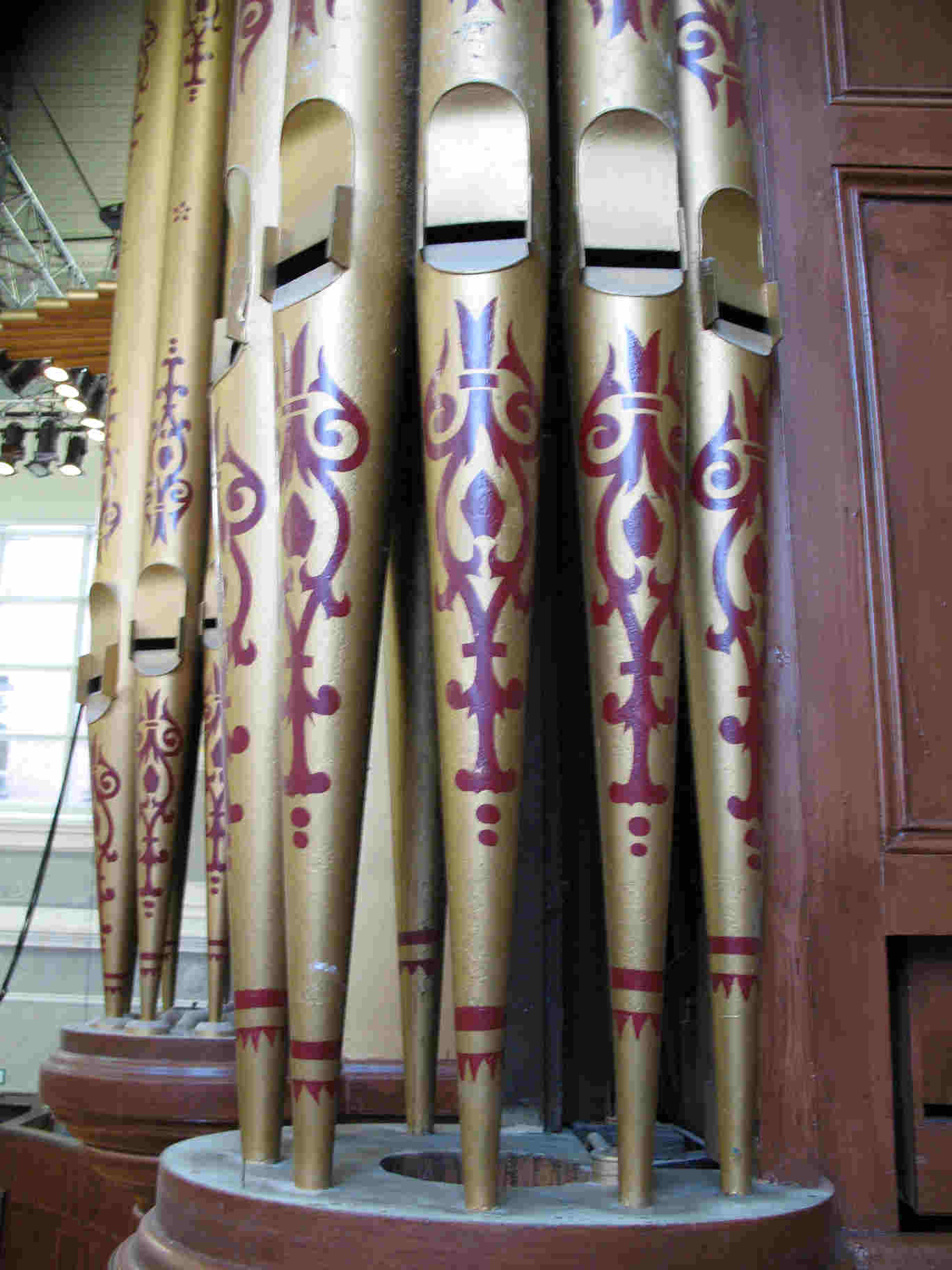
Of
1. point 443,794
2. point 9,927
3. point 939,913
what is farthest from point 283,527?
point 9,927

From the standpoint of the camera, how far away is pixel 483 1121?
806mm

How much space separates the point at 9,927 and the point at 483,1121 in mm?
6671

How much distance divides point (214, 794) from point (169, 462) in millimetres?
534

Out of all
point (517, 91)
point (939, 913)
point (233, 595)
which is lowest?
point (939, 913)

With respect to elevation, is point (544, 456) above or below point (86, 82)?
below

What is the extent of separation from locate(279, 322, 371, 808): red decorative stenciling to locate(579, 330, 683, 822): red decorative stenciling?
Result: 0.19 m

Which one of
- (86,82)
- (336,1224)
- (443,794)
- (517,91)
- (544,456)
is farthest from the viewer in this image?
(86,82)

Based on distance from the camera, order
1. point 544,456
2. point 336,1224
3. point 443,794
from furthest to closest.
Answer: point 544,456 < point 443,794 < point 336,1224

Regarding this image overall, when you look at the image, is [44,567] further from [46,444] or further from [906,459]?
[906,459]

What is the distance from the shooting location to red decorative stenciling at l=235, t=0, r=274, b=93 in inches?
45.4

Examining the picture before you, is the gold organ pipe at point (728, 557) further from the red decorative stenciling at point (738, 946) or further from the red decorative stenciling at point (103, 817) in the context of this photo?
the red decorative stenciling at point (103, 817)

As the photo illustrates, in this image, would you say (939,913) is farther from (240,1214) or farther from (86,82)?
(86,82)

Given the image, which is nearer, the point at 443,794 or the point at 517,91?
the point at 443,794

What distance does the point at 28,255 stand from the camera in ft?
25.0
